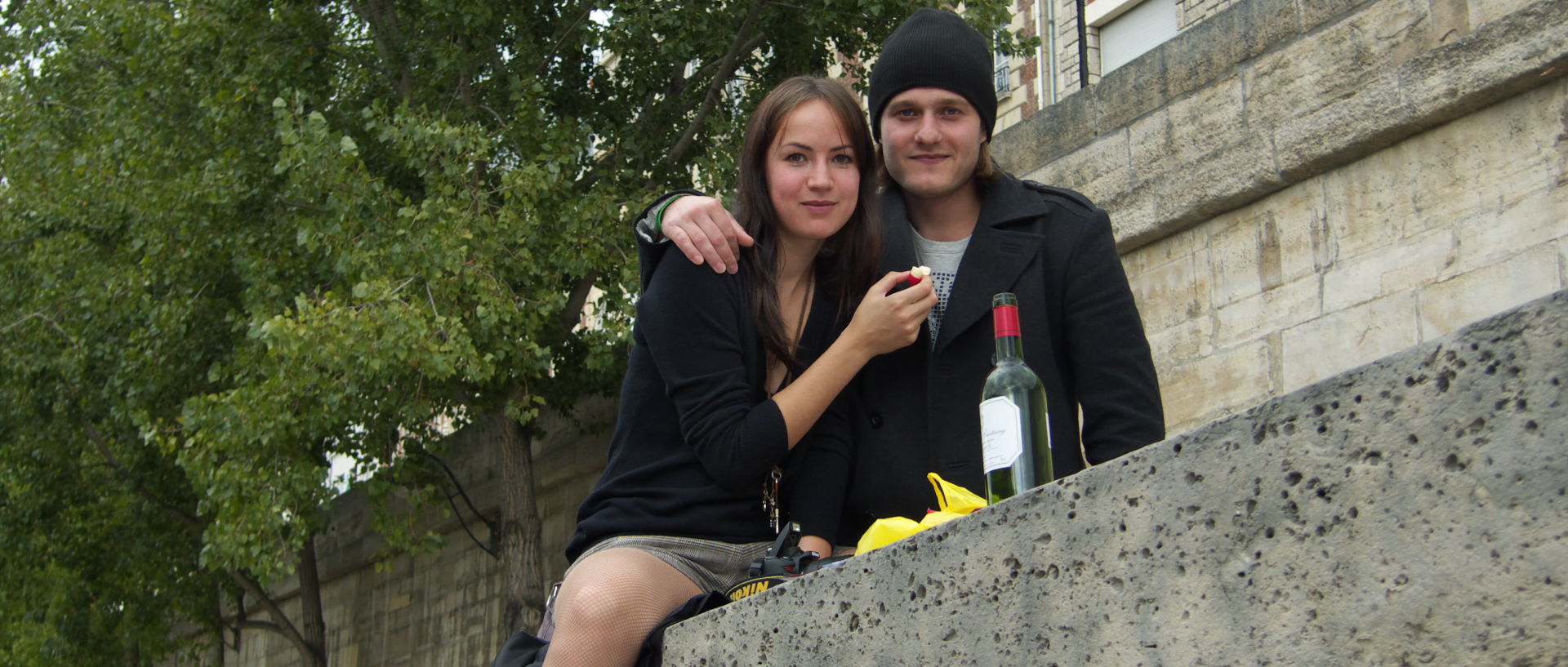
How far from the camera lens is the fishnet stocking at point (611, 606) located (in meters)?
2.43

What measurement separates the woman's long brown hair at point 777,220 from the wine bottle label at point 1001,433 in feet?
1.36

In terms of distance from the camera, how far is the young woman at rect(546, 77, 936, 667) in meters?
2.54

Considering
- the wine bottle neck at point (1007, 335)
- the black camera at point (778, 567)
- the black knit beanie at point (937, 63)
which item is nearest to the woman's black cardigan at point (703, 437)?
the black camera at point (778, 567)

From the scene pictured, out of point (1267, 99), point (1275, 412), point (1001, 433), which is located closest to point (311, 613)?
point (1267, 99)

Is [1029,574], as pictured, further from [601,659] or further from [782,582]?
[601,659]

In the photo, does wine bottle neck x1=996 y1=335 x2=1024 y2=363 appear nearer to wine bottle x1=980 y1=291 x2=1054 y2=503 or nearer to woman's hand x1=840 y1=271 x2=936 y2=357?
wine bottle x1=980 y1=291 x2=1054 y2=503

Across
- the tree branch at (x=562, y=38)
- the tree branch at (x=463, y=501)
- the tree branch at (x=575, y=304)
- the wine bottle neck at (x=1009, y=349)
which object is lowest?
the wine bottle neck at (x=1009, y=349)

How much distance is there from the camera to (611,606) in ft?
8.06

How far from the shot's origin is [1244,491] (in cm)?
176

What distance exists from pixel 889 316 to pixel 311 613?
1202 centimetres

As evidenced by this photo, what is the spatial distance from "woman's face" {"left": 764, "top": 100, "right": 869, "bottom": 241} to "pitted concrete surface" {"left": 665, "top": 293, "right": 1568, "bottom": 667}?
2.60 ft

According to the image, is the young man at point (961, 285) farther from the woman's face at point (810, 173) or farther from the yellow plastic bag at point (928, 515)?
the yellow plastic bag at point (928, 515)

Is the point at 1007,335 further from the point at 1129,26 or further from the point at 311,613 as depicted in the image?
the point at 1129,26

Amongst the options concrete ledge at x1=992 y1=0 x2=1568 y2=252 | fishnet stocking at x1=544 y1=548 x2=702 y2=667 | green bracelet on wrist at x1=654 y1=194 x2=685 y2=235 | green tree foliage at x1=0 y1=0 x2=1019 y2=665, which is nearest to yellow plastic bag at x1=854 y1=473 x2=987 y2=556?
fishnet stocking at x1=544 y1=548 x2=702 y2=667
